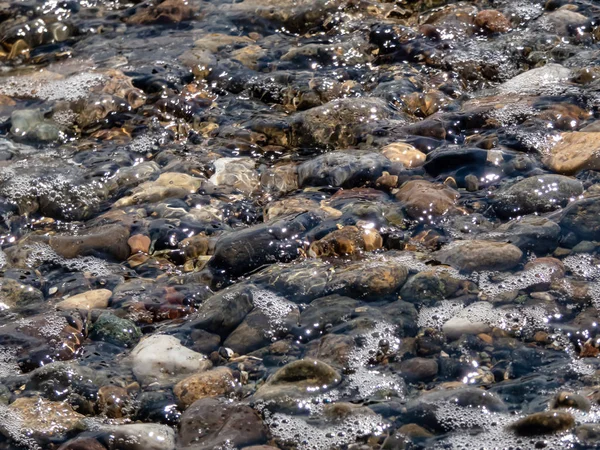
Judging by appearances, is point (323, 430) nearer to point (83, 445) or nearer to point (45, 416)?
point (83, 445)

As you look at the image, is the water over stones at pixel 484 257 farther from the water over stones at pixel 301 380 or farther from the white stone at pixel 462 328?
the water over stones at pixel 301 380

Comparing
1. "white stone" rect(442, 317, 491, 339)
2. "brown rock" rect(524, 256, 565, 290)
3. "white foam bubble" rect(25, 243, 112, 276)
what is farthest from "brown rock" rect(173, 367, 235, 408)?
"brown rock" rect(524, 256, 565, 290)

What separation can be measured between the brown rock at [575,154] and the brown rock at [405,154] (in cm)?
68

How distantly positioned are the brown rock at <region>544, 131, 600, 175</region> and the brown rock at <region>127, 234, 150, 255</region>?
2173 millimetres

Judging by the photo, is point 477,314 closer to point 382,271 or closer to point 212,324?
point 382,271

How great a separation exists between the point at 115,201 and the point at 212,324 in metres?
1.38

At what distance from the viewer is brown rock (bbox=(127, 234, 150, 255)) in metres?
4.15

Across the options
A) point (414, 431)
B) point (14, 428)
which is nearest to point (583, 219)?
point (414, 431)

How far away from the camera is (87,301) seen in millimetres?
3766

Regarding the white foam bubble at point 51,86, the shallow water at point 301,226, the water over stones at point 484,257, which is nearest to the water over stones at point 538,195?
the shallow water at point 301,226

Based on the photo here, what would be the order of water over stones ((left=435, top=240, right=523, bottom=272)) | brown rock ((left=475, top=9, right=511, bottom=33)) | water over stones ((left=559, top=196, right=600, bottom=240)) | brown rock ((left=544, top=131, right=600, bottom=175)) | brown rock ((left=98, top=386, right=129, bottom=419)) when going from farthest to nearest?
brown rock ((left=475, top=9, right=511, bottom=33)) < brown rock ((left=544, top=131, right=600, bottom=175)) < water over stones ((left=559, top=196, right=600, bottom=240)) < water over stones ((left=435, top=240, right=523, bottom=272)) < brown rock ((left=98, top=386, right=129, bottom=419))

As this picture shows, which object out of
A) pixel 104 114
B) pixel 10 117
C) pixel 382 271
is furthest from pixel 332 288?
pixel 10 117

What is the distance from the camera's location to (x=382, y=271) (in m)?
3.65

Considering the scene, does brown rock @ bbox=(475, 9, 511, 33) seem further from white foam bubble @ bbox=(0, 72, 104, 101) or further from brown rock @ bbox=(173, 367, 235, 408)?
brown rock @ bbox=(173, 367, 235, 408)
